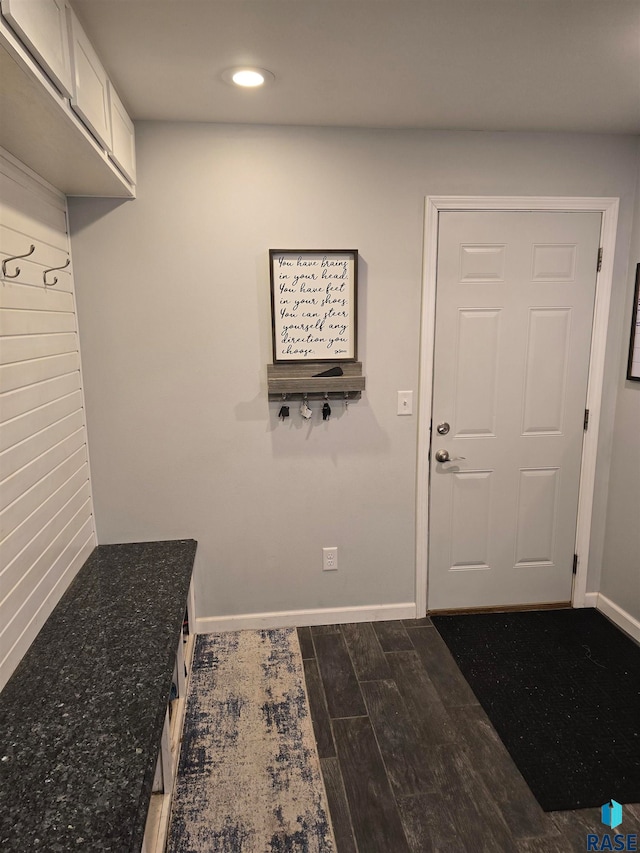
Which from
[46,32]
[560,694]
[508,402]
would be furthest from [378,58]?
[560,694]

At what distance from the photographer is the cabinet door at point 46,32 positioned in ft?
3.57

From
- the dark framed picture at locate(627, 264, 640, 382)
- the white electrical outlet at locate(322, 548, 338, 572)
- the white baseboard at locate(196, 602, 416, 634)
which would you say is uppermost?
the dark framed picture at locate(627, 264, 640, 382)

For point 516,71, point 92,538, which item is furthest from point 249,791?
point 516,71

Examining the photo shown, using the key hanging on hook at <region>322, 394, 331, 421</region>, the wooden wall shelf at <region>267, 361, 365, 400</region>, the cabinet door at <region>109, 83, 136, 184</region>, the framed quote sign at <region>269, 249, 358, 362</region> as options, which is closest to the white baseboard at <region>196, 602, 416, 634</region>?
the key hanging on hook at <region>322, 394, 331, 421</region>

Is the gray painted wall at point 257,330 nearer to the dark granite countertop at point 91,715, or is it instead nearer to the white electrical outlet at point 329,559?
the white electrical outlet at point 329,559

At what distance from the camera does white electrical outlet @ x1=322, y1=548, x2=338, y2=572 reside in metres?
2.77

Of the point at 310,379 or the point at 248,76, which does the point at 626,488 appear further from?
the point at 248,76

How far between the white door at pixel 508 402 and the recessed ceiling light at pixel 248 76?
1030 millimetres

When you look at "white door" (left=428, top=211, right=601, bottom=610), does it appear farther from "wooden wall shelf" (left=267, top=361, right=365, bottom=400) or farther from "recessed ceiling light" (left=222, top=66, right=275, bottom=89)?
"recessed ceiling light" (left=222, top=66, right=275, bottom=89)

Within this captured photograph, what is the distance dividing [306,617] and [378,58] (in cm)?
244

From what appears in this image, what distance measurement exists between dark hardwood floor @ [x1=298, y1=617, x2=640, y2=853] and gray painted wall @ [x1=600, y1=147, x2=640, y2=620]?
100 centimetres

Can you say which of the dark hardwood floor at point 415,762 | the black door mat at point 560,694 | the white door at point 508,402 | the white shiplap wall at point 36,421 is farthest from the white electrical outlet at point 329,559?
the white shiplap wall at point 36,421

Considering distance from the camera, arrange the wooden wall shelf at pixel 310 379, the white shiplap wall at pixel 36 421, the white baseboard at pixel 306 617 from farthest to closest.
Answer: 1. the white baseboard at pixel 306 617
2. the wooden wall shelf at pixel 310 379
3. the white shiplap wall at pixel 36 421

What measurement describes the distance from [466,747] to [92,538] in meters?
1.82
